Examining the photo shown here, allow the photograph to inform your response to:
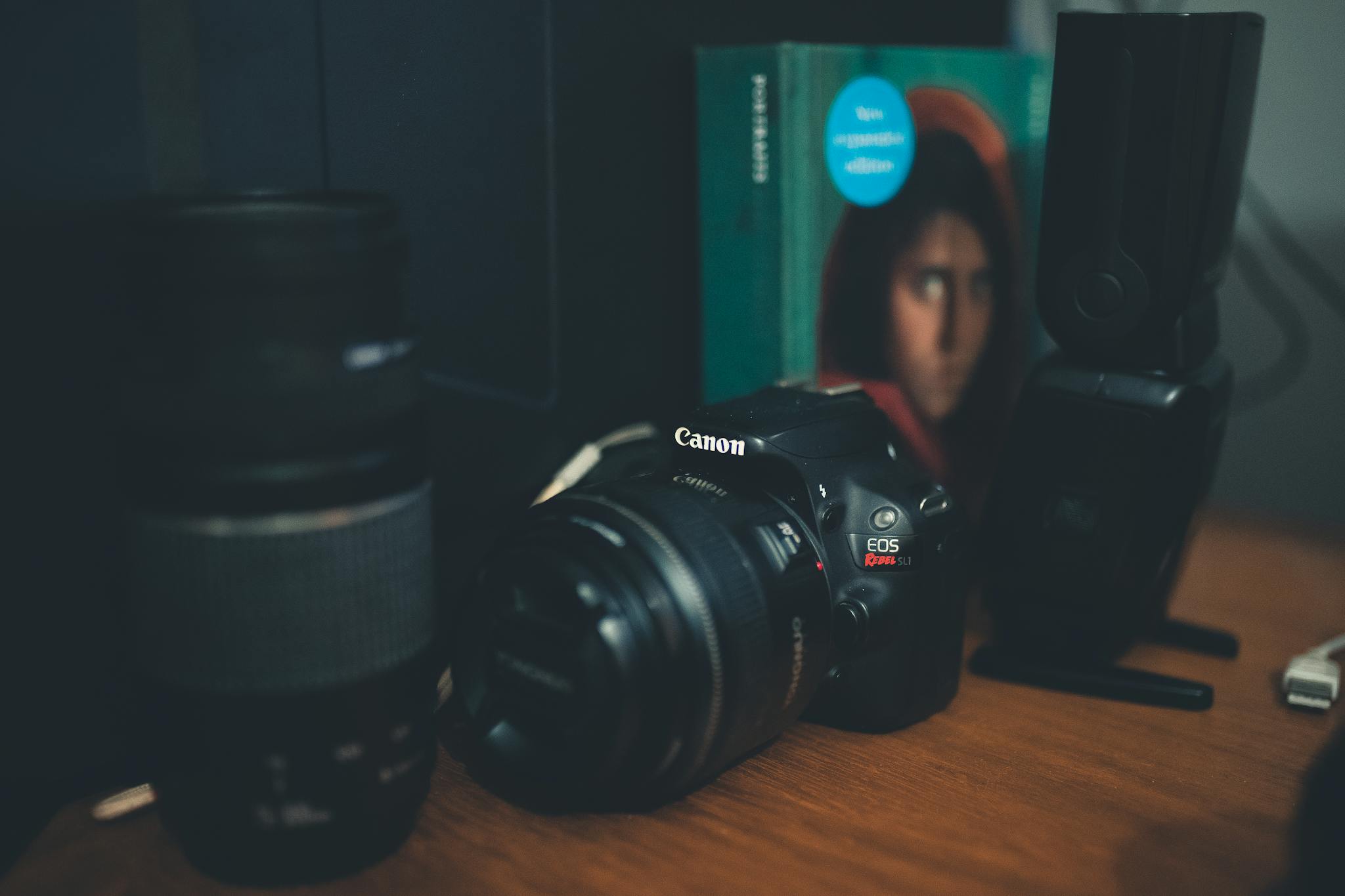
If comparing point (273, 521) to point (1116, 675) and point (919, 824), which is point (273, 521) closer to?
point (919, 824)

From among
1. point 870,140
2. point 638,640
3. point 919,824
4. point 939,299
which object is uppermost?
point 870,140

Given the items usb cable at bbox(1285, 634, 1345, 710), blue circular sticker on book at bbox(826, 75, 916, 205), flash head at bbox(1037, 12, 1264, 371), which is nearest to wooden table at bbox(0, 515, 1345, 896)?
usb cable at bbox(1285, 634, 1345, 710)

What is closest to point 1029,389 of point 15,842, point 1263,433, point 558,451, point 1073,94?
point 1073,94

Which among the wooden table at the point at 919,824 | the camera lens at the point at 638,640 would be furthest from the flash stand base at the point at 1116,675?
the camera lens at the point at 638,640

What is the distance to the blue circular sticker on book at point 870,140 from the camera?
2.42 feet

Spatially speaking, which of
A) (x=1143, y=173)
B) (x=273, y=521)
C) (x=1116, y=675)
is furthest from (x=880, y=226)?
(x=273, y=521)

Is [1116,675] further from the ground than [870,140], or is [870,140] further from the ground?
[870,140]

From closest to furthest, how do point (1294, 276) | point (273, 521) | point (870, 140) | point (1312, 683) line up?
point (273, 521)
point (1312, 683)
point (870, 140)
point (1294, 276)

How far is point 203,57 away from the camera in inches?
20.2

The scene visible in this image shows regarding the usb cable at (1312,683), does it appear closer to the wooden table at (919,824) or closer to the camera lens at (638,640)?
the wooden table at (919,824)

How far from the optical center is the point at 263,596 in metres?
0.44

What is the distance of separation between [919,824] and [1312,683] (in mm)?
277

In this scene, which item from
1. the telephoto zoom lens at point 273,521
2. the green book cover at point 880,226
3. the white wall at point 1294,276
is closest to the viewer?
the telephoto zoom lens at point 273,521

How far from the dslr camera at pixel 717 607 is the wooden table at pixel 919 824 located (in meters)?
0.02
